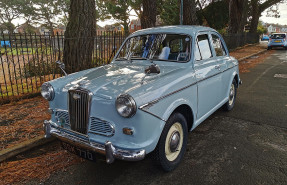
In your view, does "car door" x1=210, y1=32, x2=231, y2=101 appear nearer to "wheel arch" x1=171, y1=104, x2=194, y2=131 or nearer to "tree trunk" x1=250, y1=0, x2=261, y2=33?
"wheel arch" x1=171, y1=104, x2=194, y2=131

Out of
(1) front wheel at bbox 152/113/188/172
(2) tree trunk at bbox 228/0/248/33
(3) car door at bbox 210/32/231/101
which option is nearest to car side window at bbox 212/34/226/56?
(3) car door at bbox 210/32/231/101

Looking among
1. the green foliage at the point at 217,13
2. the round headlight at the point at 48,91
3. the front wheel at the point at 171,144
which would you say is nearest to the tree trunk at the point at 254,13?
the green foliage at the point at 217,13

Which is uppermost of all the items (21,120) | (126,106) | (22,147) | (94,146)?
(126,106)

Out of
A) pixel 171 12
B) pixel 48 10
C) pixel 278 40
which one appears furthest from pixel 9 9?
pixel 278 40

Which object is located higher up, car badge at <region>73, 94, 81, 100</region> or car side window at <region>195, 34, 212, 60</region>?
car side window at <region>195, 34, 212, 60</region>

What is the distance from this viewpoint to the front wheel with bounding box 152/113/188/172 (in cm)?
269

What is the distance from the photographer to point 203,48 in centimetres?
387

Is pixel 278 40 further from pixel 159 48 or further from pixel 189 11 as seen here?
pixel 159 48

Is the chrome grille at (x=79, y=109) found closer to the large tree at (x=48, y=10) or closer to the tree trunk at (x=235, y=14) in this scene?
the tree trunk at (x=235, y=14)

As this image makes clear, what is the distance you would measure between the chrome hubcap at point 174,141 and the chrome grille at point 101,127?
0.86m

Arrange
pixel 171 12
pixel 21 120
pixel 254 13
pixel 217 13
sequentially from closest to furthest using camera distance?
pixel 21 120
pixel 217 13
pixel 254 13
pixel 171 12

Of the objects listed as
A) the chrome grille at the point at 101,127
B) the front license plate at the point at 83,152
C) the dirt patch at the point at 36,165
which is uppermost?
the chrome grille at the point at 101,127

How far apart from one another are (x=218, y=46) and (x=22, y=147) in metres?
4.01

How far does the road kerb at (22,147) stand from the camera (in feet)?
10.8
